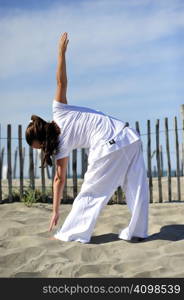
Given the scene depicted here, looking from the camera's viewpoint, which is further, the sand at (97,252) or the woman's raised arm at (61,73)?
the woman's raised arm at (61,73)

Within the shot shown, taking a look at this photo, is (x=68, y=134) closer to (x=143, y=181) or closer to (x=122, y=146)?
(x=122, y=146)

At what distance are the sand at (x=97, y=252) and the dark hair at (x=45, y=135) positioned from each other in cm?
81

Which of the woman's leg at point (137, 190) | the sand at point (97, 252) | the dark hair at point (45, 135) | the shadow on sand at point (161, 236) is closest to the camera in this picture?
the sand at point (97, 252)

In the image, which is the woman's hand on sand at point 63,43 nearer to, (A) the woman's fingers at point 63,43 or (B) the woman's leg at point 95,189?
(A) the woman's fingers at point 63,43

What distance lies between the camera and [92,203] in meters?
4.40

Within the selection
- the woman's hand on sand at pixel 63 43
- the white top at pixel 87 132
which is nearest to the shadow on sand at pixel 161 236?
the white top at pixel 87 132

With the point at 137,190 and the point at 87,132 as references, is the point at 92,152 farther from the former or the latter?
the point at 137,190

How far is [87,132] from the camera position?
4348mm

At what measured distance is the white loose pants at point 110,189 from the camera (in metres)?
4.33

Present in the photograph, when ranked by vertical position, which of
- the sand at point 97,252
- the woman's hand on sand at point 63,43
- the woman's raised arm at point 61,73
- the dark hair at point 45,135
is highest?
the woman's hand on sand at point 63,43

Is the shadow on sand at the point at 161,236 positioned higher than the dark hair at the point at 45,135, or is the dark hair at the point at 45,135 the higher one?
the dark hair at the point at 45,135

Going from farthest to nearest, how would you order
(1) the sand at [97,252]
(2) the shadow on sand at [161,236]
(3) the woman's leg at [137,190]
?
(2) the shadow on sand at [161,236], (3) the woman's leg at [137,190], (1) the sand at [97,252]

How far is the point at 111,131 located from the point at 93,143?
0.20 metres

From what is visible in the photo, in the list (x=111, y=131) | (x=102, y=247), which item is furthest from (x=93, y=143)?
(x=102, y=247)
